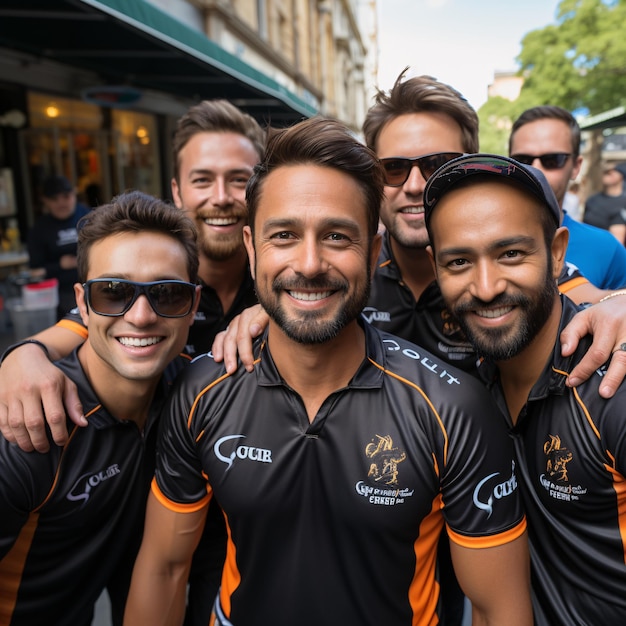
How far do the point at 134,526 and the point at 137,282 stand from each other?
1.06 metres

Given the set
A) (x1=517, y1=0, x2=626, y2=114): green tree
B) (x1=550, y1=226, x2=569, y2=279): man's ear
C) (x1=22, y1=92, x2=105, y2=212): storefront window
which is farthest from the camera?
(x1=517, y1=0, x2=626, y2=114): green tree

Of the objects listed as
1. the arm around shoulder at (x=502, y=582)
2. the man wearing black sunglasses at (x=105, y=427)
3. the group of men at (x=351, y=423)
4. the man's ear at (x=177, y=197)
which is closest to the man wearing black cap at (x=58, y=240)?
the man's ear at (x=177, y=197)

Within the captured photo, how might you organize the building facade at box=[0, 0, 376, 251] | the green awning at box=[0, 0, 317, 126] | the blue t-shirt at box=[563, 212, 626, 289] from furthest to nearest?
1. the building facade at box=[0, 0, 376, 251]
2. the green awning at box=[0, 0, 317, 126]
3. the blue t-shirt at box=[563, 212, 626, 289]

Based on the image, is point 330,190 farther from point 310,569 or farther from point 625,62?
point 625,62

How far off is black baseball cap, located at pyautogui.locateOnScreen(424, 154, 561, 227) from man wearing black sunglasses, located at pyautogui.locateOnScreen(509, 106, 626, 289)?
1616 mm

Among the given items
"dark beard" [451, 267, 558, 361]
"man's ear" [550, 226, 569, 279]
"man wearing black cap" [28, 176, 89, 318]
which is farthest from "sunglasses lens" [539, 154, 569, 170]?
"man wearing black cap" [28, 176, 89, 318]

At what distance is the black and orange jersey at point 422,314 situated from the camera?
2.54 meters

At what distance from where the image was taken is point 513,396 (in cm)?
202

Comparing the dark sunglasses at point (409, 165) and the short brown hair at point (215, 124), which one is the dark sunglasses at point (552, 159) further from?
the short brown hair at point (215, 124)

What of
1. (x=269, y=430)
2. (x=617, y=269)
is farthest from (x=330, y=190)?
(x=617, y=269)

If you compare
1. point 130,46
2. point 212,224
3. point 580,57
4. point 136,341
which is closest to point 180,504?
point 136,341

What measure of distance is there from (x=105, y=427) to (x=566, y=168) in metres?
3.30

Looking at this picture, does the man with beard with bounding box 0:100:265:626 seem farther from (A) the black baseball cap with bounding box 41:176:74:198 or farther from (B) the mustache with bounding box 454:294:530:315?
(A) the black baseball cap with bounding box 41:176:74:198

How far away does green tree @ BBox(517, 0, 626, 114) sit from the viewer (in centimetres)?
1487
